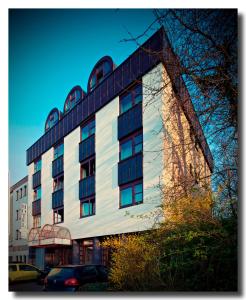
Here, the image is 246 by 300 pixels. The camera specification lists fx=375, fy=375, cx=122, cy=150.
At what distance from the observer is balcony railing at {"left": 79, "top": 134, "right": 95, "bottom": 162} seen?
39.7 ft

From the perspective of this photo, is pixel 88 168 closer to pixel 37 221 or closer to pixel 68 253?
pixel 37 221

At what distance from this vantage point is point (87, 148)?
1224 cm

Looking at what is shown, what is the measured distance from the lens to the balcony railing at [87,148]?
1209 centimetres

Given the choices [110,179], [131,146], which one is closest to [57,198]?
[110,179]

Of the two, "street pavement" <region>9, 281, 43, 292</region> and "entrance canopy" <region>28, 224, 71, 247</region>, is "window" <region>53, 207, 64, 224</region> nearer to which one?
"entrance canopy" <region>28, 224, 71, 247</region>

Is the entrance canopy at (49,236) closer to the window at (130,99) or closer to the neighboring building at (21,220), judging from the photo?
the neighboring building at (21,220)

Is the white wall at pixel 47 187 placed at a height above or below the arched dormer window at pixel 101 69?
below

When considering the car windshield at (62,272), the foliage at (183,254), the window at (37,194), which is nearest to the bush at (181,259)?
the foliage at (183,254)

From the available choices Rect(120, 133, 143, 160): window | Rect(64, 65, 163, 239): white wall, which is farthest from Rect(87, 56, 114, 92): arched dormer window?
Rect(120, 133, 143, 160): window

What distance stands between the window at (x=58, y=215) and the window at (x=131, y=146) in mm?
2671

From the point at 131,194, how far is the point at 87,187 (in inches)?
85.9

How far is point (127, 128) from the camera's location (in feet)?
35.3

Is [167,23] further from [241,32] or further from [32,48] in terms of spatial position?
[32,48]

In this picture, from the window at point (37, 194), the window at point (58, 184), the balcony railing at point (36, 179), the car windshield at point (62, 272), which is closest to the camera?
the car windshield at point (62, 272)
